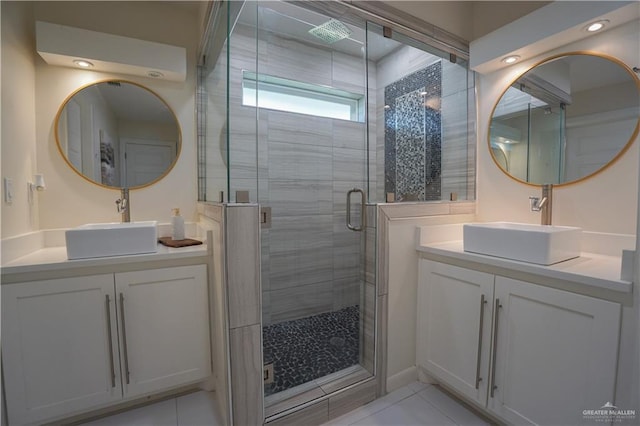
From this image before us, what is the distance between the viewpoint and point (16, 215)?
1.54 metres

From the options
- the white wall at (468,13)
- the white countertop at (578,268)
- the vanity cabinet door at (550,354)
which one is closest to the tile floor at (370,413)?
the vanity cabinet door at (550,354)

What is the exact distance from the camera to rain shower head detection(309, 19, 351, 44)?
2005mm

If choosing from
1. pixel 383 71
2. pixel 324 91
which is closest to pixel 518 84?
pixel 383 71

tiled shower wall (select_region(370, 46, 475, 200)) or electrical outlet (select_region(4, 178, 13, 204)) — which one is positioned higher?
tiled shower wall (select_region(370, 46, 475, 200))

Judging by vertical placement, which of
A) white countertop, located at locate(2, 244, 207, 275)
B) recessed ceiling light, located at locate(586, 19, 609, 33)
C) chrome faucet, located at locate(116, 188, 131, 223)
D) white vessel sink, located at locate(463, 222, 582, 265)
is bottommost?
white countertop, located at locate(2, 244, 207, 275)

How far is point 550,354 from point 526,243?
0.50 metres

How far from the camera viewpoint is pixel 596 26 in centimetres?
148

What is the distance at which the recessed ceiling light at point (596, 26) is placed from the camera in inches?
57.1

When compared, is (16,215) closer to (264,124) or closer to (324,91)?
(264,124)

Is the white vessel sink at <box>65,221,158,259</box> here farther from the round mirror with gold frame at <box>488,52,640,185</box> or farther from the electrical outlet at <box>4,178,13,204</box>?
the round mirror with gold frame at <box>488,52,640,185</box>

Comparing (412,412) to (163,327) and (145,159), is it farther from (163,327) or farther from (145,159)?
(145,159)

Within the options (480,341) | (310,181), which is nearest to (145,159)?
(310,181)

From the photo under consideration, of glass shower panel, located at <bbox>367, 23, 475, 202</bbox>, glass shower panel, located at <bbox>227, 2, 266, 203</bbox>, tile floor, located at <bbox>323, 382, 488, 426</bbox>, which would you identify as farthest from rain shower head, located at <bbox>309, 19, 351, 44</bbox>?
tile floor, located at <bbox>323, 382, 488, 426</bbox>

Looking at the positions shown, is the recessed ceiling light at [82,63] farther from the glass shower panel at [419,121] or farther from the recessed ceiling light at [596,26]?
the recessed ceiling light at [596,26]
